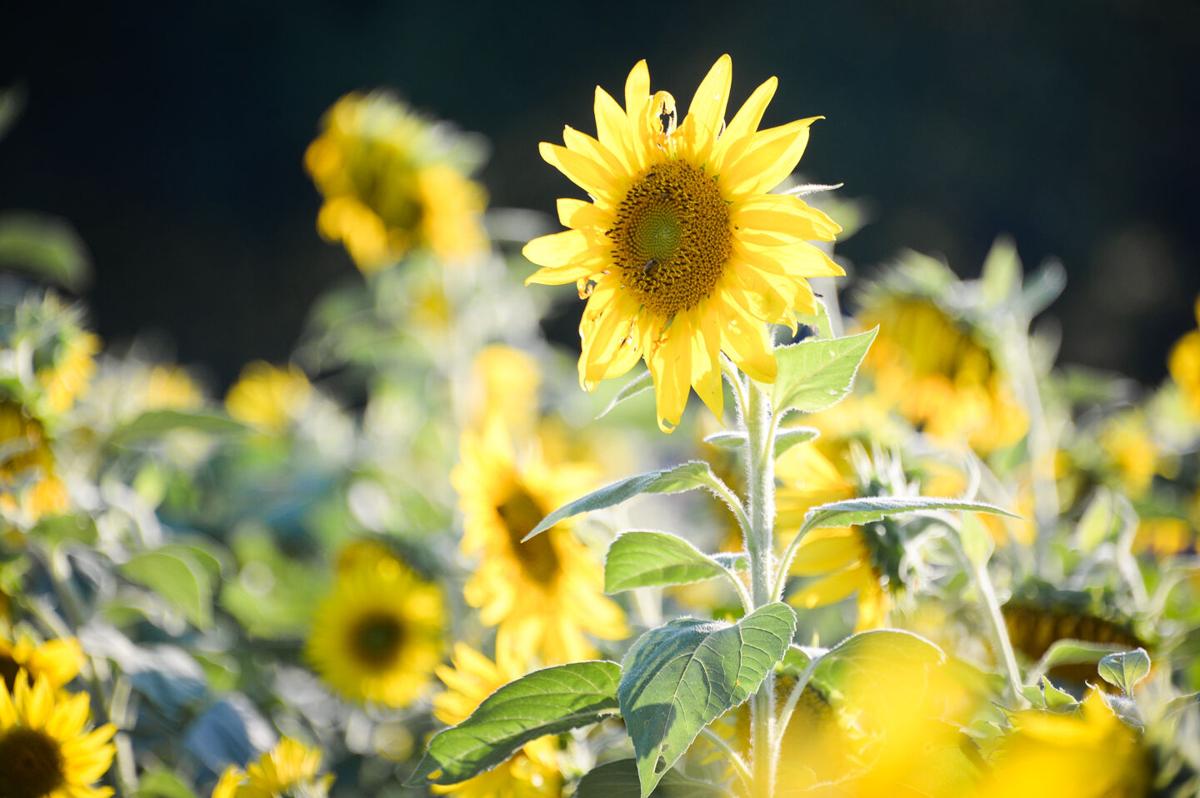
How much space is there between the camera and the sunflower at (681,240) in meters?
0.46

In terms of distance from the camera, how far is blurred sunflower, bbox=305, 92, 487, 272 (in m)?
1.15

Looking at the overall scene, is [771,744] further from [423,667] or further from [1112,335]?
[1112,335]

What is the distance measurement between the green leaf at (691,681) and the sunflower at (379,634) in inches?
20.1

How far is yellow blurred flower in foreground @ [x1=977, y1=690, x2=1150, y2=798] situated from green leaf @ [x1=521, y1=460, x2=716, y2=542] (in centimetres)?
17

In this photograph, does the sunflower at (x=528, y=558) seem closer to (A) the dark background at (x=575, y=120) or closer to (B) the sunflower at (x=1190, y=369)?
(B) the sunflower at (x=1190, y=369)

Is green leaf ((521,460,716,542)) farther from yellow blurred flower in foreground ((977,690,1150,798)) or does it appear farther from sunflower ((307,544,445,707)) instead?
sunflower ((307,544,445,707))

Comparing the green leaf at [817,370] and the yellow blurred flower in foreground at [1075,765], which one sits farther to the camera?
the green leaf at [817,370]

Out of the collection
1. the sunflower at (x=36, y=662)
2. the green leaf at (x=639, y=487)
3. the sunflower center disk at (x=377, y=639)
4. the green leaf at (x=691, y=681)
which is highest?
the green leaf at (x=639, y=487)

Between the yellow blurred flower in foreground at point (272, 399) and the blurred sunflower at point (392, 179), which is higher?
the blurred sunflower at point (392, 179)

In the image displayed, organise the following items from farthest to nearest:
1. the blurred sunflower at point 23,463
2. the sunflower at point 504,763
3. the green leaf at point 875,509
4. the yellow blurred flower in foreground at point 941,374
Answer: the yellow blurred flower in foreground at point 941,374 → the blurred sunflower at point 23,463 → the sunflower at point 504,763 → the green leaf at point 875,509

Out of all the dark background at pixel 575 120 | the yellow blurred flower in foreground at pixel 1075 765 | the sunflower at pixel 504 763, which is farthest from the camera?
the dark background at pixel 575 120

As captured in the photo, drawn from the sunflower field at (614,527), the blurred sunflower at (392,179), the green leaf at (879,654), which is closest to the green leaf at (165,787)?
the sunflower field at (614,527)

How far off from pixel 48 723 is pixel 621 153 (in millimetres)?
430

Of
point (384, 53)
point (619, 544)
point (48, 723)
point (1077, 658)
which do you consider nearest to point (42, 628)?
point (48, 723)
